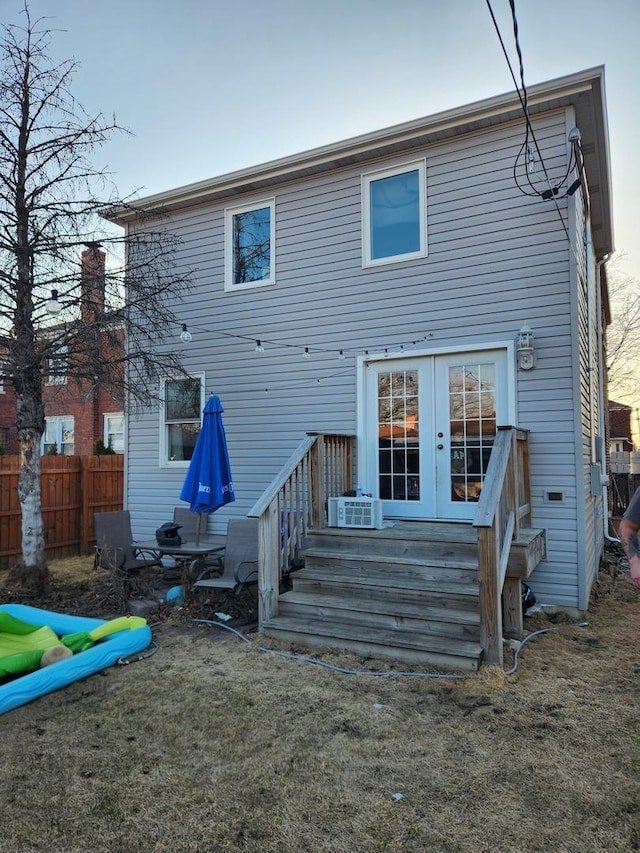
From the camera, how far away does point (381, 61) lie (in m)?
6.76

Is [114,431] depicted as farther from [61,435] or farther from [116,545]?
[116,545]

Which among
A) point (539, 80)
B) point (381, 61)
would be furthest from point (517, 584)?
point (381, 61)

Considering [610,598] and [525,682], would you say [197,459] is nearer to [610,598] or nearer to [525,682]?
[525,682]

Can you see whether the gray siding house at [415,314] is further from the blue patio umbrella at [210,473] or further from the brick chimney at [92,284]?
the brick chimney at [92,284]

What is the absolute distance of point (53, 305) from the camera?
20.6ft

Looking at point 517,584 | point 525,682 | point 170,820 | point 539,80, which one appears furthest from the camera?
point 539,80

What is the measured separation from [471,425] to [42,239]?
17.1 feet

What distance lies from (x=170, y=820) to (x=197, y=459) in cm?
431

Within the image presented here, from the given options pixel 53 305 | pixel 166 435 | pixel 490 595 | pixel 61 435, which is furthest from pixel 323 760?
pixel 61 435

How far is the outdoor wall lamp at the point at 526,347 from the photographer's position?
588 cm

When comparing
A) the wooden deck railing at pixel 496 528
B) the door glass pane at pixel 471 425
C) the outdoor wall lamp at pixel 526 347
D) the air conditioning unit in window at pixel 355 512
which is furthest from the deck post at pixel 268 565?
the outdoor wall lamp at pixel 526 347

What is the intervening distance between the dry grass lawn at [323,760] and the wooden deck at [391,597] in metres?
0.29

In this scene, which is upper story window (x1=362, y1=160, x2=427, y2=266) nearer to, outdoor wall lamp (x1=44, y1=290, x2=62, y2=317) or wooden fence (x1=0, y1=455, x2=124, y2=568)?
outdoor wall lamp (x1=44, y1=290, x2=62, y2=317)

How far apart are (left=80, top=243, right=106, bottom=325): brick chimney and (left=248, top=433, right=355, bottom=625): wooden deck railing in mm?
2949
